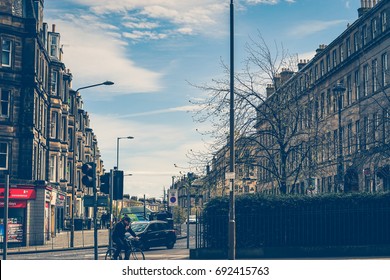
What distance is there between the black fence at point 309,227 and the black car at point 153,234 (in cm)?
735

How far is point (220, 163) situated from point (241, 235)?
3.66 metres

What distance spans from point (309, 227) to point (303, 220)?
0.35m

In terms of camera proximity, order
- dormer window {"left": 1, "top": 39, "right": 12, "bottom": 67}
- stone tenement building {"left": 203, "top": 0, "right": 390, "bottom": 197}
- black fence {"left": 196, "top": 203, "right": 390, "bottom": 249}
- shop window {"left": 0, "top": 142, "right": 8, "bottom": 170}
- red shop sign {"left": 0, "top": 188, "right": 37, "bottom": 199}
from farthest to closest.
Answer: dormer window {"left": 1, "top": 39, "right": 12, "bottom": 67} → shop window {"left": 0, "top": 142, "right": 8, "bottom": 170} → red shop sign {"left": 0, "top": 188, "right": 37, "bottom": 199} → stone tenement building {"left": 203, "top": 0, "right": 390, "bottom": 197} → black fence {"left": 196, "top": 203, "right": 390, "bottom": 249}

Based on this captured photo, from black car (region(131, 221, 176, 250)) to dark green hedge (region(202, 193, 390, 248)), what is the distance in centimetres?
725

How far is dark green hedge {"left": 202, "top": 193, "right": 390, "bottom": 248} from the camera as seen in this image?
23406 millimetres

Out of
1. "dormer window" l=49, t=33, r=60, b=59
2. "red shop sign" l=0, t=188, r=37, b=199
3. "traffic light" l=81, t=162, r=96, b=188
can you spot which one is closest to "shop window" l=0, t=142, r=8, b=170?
"red shop sign" l=0, t=188, r=37, b=199

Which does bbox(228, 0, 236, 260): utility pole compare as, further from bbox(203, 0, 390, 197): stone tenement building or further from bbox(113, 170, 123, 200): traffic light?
bbox(203, 0, 390, 197): stone tenement building

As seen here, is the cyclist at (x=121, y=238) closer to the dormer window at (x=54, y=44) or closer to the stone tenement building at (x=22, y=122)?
the stone tenement building at (x=22, y=122)

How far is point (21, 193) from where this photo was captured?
38000 millimetres

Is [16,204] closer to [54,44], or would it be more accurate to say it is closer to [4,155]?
[4,155]

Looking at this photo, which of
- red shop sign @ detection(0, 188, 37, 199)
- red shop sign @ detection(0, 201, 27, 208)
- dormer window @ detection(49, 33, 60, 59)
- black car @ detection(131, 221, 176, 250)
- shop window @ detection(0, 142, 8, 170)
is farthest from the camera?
dormer window @ detection(49, 33, 60, 59)

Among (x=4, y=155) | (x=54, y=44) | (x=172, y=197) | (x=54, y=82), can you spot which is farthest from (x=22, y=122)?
(x=54, y=44)

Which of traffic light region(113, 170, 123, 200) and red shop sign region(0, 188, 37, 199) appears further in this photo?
red shop sign region(0, 188, 37, 199)
